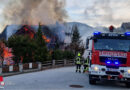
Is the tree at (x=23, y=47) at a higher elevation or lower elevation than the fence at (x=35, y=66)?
higher

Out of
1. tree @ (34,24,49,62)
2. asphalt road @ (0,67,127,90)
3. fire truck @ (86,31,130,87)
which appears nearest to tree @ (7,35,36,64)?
tree @ (34,24,49,62)

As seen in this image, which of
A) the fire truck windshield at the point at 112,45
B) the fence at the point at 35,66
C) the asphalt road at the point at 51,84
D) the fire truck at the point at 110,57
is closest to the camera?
the asphalt road at the point at 51,84

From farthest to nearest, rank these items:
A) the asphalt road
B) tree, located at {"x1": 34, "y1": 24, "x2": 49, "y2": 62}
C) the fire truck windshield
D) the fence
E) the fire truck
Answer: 1. tree, located at {"x1": 34, "y1": 24, "x2": 49, "y2": 62}
2. the fence
3. the fire truck windshield
4. the fire truck
5. the asphalt road

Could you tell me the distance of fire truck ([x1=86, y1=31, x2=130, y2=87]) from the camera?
33.7 feet

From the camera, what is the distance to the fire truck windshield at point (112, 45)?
10477mm

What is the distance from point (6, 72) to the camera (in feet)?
53.3

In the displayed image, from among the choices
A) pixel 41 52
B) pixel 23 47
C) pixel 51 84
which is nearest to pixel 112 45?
pixel 51 84

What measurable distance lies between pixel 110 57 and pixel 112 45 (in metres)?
0.67

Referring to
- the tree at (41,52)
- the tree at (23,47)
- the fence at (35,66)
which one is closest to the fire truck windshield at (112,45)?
the fence at (35,66)

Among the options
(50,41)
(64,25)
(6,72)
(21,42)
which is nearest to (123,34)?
(6,72)

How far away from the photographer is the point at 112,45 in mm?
10617

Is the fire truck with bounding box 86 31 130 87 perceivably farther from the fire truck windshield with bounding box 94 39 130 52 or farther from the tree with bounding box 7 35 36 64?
the tree with bounding box 7 35 36 64

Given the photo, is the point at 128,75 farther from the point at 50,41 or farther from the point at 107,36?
the point at 50,41

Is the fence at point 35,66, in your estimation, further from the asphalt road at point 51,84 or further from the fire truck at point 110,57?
the fire truck at point 110,57
